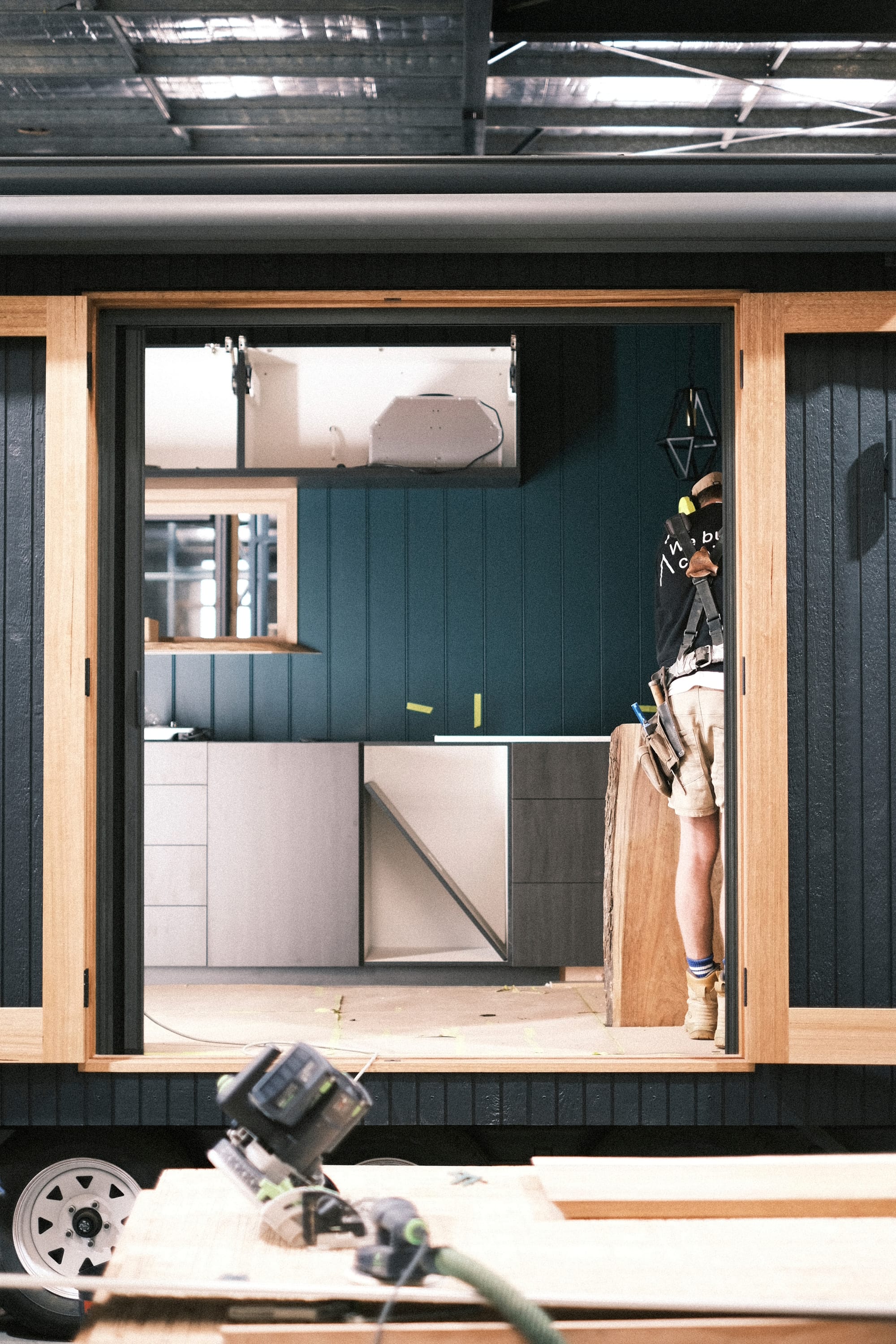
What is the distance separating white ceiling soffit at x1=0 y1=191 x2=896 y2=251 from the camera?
2.44m

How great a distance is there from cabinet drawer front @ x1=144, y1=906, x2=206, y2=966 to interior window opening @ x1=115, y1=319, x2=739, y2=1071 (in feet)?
0.04

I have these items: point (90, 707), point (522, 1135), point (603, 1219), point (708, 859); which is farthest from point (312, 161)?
point (522, 1135)

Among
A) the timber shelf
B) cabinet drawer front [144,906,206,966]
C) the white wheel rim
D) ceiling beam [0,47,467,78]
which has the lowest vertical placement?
the white wheel rim

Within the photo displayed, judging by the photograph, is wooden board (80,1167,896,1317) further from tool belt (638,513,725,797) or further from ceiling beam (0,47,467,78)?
ceiling beam (0,47,467,78)

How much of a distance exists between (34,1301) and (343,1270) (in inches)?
75.7

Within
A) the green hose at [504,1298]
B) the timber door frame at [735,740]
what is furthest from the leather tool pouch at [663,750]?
the green hose at [504,1298]

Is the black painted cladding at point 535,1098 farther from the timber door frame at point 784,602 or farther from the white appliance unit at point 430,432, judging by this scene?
the white appliance unit at point 430,432

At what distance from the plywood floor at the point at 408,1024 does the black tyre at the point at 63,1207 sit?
0.29 meters

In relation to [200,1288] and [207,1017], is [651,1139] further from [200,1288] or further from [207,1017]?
[200,1288]

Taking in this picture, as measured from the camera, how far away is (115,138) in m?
3.28

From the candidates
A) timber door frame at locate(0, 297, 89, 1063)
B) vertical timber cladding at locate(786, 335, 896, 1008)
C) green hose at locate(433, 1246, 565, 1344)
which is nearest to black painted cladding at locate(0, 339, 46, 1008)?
timber door frame at locate(0, 297, 89, 1063)

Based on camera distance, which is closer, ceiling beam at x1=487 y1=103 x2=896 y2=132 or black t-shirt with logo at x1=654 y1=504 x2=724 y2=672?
ceiling beam at x1=487 y1=103 x2=896 y2=132

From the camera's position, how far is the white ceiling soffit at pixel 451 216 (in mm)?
2438

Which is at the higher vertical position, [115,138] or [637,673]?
[115,138]
